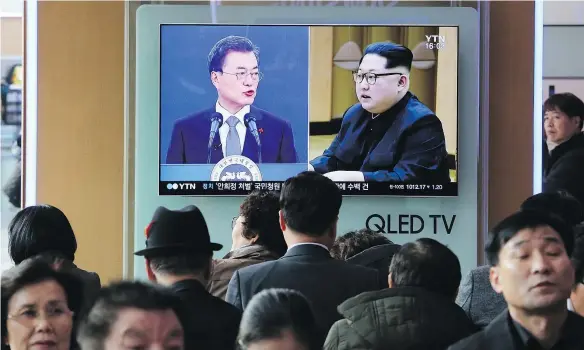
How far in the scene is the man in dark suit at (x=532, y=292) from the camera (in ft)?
7.50

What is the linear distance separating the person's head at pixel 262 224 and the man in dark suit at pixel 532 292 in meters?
1.03

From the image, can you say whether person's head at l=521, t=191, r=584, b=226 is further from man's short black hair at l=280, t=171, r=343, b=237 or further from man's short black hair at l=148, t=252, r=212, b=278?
man's short black hair at l=148, t=252, r=212, b=278

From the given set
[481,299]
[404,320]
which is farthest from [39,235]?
[481,299]

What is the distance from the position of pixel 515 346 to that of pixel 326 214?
33.4 inches

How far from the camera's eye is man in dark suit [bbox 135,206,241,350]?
2467mm

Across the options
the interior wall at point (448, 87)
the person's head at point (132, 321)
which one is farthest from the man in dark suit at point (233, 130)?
the person's head at point (132, 321)

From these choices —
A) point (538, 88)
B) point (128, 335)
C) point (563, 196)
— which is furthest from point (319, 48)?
point (128, 335)

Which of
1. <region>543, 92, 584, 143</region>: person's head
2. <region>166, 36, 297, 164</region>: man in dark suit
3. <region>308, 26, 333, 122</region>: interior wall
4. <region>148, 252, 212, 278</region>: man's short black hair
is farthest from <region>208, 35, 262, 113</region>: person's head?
<region>148, 252, 212, 278</region>: man's short black hair

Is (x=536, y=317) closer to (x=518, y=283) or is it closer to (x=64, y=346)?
(x=518, y=283)

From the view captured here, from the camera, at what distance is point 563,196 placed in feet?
11.5

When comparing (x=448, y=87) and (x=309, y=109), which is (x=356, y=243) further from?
(x=448, y=87)

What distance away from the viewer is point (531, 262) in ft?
7.81

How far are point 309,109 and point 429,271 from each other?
2869 mm

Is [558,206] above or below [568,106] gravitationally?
below
